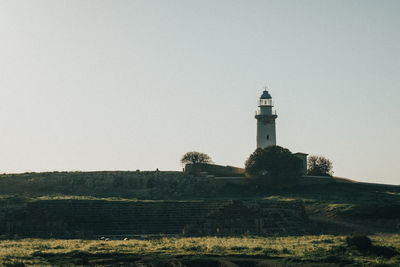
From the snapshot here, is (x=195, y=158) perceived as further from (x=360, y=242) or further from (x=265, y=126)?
(x=360, y=242)

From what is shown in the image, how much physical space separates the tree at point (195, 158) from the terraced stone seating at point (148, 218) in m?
29.7

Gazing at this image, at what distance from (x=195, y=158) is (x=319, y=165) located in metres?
20.3

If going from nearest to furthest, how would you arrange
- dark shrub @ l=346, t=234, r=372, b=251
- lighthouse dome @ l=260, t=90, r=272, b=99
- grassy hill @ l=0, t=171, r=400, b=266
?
grassy hill @ l=0, t=171, r=400, b=266 < dark shrub @ l=346, t=234, r=372, b=251 < lighthouse dome @ l=260, t=90, r=272, b=99

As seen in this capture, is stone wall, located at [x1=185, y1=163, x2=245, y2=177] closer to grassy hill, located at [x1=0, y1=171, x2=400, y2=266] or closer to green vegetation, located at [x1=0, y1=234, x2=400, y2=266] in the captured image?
grassy hill, located at [x1=0, y1=171, x2=400, y2=266]

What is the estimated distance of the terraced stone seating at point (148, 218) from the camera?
1993 inches

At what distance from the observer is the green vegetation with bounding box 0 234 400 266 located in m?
31.3

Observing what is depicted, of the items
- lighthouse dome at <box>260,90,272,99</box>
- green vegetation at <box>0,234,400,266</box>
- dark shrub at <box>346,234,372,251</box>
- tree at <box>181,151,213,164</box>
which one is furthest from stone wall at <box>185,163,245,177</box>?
dark shrub at <box>346,234,372,251</box>

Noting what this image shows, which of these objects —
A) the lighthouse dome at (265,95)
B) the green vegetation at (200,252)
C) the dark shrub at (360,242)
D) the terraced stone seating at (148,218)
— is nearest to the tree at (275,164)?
the lighthouse dome at (265,95)

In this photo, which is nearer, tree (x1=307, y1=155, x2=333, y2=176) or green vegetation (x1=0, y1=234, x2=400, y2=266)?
green vegetation (x1=0, y1=234, x2=400, y2=266)

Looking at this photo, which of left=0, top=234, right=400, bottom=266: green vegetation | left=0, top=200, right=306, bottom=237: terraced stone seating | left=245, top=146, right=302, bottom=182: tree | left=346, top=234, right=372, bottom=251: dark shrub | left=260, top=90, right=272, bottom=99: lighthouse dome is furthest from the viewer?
left=260, top=90, right=272, bottom=99: lighthouse dome

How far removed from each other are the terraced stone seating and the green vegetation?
9.15m

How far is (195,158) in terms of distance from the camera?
3428 inches

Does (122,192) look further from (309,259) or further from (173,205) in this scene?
(309,259)

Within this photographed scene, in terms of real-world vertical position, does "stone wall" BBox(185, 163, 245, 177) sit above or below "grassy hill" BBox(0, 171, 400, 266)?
above
